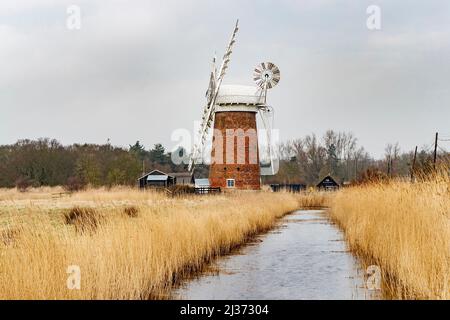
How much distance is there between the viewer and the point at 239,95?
37062mm

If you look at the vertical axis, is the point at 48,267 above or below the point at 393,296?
above

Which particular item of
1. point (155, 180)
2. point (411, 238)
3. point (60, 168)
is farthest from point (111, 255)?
point (155, 180)

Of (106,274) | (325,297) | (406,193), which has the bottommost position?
(325,297)

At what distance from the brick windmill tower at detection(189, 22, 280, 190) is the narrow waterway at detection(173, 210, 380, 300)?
826 inches

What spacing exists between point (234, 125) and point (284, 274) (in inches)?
1031

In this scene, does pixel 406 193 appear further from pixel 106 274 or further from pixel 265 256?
pixel 106 274

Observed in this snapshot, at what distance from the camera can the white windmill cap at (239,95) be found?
36.8 m

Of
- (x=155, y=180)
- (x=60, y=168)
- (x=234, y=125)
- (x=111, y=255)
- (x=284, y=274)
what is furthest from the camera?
(x=155, y=180)

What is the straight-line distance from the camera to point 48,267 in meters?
7.05

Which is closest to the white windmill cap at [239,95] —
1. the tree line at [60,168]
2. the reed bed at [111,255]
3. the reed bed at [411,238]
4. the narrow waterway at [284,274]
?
the tree line at [60,168]

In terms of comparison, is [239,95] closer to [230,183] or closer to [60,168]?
[230,183]

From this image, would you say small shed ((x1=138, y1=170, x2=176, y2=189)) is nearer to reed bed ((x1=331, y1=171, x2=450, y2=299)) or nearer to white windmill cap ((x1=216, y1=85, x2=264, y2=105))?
white windmill cap ((x1=216, y1=85, x2=264, y2=105))

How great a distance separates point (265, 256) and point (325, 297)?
14.4 ft
